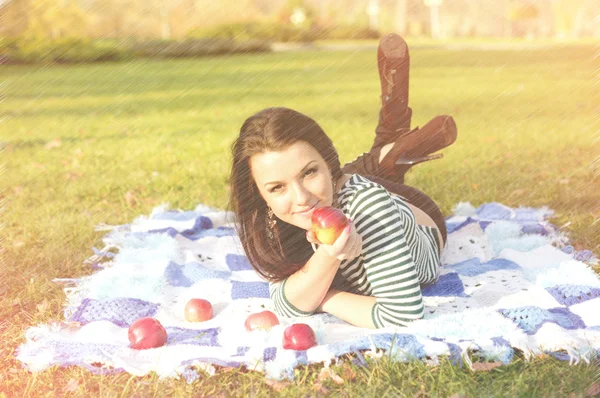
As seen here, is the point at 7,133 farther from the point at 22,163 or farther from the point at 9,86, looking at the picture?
the point at 9,86

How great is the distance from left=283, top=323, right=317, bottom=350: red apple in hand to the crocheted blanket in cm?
4

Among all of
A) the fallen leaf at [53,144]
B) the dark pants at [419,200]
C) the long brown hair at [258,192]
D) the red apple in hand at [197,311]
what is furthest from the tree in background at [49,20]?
the long brown hair at [258,192]

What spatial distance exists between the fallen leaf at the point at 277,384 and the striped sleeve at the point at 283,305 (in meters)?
0.54

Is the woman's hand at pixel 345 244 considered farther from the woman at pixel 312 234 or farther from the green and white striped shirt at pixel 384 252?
the green and white striped shirt at pixel 384 252

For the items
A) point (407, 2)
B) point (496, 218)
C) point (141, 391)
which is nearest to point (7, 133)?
point (496, 218)

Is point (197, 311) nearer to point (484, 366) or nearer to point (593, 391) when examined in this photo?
point (484, 366)

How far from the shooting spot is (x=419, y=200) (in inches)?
146

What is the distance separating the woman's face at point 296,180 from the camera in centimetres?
255

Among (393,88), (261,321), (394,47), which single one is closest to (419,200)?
(393,88)

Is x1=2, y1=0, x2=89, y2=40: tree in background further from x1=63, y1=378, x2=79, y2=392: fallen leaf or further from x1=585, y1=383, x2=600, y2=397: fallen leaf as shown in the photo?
x1=585, y1=383, x2=600, y2=397: fallen leaf

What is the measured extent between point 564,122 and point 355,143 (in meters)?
2.70

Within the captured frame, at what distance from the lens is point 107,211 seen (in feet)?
15.8

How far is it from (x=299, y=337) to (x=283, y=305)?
39cm

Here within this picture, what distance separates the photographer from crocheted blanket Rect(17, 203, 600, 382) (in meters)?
2.57
